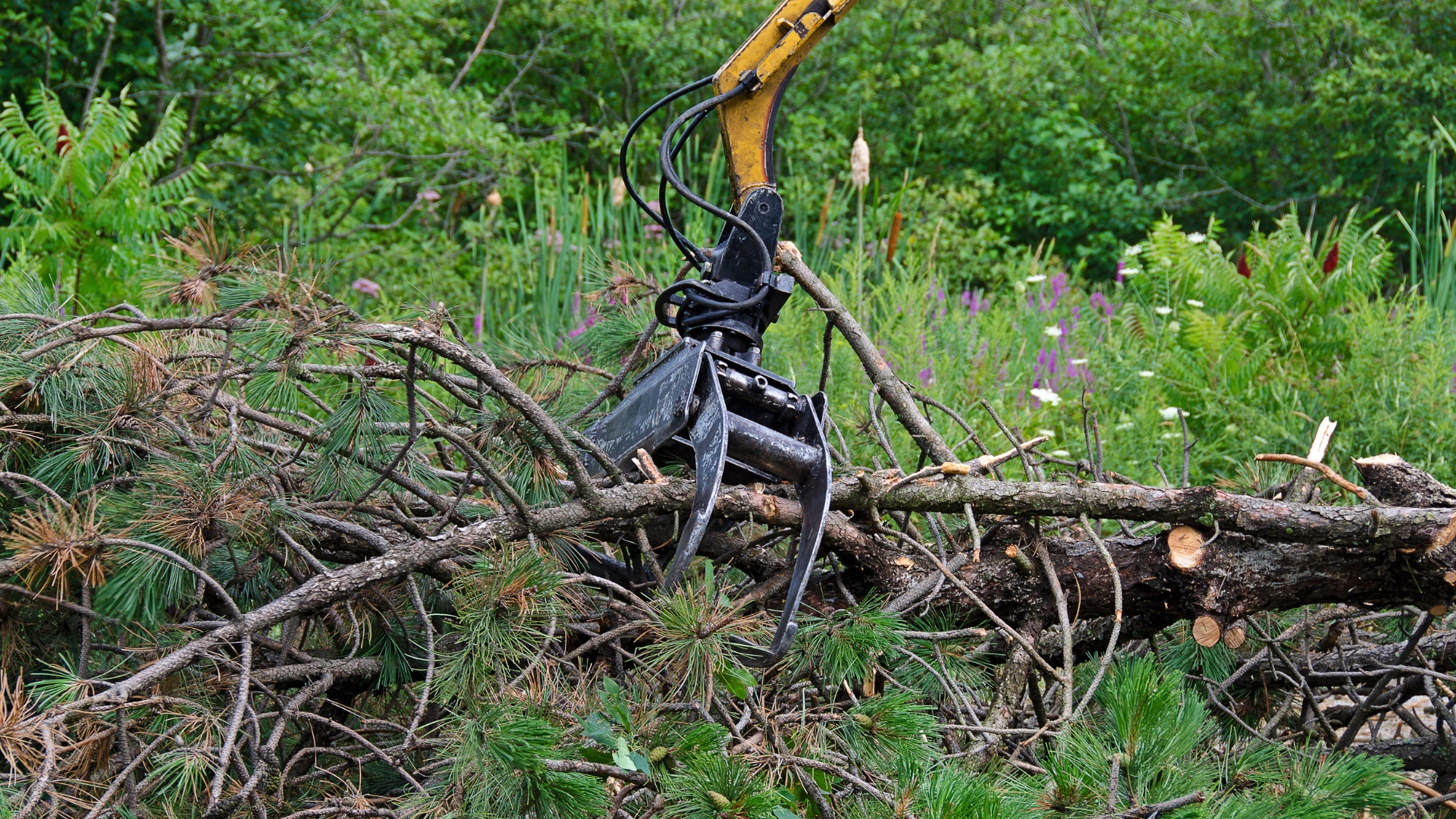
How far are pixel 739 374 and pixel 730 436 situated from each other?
0.15 meters

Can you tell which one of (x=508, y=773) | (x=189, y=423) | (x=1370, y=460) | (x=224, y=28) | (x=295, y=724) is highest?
(x=224, y=28)

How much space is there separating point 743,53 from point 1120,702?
1.28 metres

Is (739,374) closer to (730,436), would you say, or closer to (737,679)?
(730,436)

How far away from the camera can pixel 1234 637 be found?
2287mm

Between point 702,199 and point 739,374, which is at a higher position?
point 702,199

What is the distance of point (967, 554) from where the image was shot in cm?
231

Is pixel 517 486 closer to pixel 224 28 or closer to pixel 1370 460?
pixel 1370 460

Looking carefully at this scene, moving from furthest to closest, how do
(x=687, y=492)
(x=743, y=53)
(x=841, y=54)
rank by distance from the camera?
1. (x=841, y=54)
2. (x=743, y=53)
3. (x=687, y=492)

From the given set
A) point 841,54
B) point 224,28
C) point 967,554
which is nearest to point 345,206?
point 224,28

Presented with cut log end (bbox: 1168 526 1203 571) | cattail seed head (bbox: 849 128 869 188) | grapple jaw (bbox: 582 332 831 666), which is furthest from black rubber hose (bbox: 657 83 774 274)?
cattail seed head (bbox: 849 128 869 188)

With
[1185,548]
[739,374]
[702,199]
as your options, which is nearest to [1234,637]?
[1185,548]

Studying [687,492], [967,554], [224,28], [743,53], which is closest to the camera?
[687,492]

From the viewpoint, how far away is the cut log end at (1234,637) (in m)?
2.28

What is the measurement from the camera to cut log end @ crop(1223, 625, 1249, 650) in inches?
89.6
